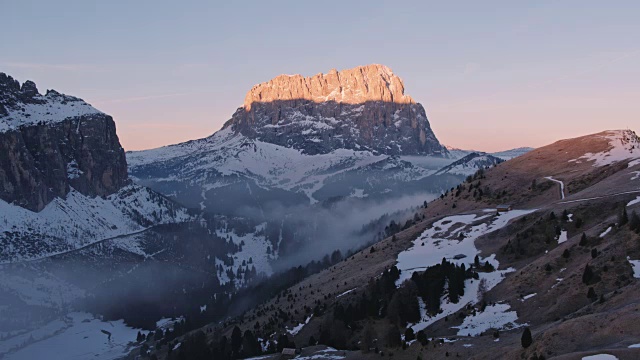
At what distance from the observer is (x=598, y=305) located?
219ft

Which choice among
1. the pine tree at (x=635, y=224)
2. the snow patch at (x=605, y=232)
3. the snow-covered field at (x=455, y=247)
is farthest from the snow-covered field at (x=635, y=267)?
the snow-covered field at (x=455, y=247)

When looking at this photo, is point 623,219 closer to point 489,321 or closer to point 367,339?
point 489,321

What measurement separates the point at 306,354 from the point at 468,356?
1356 inches

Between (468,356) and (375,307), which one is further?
(375,307)

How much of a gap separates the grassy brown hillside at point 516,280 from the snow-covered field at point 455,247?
0.61 metres

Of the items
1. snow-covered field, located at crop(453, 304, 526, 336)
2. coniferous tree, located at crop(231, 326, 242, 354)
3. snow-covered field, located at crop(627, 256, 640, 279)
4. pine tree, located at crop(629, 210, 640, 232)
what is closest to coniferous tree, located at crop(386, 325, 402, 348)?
snow-covered field, located at crop(453, 304, 526, 336)

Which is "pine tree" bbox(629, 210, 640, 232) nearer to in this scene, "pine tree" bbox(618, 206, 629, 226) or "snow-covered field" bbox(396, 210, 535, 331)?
"pine tree" bbox(618, 206, 629, 226)

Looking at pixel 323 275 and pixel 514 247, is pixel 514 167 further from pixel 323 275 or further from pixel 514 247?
pixel 514 247

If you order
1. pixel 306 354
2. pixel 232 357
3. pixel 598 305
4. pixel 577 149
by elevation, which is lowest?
pixel 232 357

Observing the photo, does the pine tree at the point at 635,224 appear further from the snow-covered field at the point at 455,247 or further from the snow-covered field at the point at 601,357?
the snow-covered field at the point at 601,357

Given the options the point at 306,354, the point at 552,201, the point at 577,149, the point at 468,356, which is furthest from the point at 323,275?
the point at 468,356

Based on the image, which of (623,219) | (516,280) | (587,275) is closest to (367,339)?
(516,280)

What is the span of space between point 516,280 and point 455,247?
1519 inches

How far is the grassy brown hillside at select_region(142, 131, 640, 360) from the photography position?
6475 centimetres
